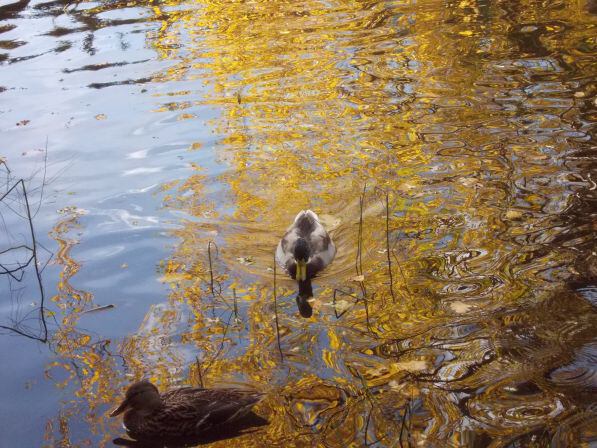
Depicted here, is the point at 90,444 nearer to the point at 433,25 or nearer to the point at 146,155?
the point at 146,155

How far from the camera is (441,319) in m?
5.98

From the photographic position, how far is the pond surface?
5.24m

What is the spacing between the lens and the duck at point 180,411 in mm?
5031

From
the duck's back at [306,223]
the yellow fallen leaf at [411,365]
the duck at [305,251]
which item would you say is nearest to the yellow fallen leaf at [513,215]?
the duck at [305,251]

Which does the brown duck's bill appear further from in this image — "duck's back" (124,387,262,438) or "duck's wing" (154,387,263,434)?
"duck's wing" (154,387,263,434)

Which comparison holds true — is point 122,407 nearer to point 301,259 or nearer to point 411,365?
point 411,365

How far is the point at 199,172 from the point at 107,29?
7857 mm

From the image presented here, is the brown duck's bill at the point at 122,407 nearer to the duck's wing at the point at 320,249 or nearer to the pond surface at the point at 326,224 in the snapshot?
the pond surface at the point at 326,224

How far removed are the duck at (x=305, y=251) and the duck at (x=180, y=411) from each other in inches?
64.3

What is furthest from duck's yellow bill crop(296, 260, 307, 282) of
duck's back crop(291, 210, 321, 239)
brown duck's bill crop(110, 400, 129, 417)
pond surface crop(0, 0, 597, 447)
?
brown duck's bill crop(110, 400, 129, 417)

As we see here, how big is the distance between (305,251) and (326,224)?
125 centimetres

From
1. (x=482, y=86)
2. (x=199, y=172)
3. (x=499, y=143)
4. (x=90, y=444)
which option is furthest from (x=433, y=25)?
(x=90, y=444)

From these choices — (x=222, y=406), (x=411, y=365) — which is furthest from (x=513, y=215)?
(x=222, y=406)

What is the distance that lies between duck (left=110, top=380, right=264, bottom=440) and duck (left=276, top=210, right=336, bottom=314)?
163 centimetres
